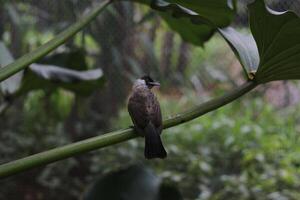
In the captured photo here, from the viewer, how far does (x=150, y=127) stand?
1102 millimetres

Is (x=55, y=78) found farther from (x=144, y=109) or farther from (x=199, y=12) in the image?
(x=199, y=12)

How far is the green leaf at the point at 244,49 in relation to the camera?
3.12 ft

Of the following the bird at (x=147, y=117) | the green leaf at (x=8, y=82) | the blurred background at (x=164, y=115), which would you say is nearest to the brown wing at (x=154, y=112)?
the bird at (x=147, y=117)

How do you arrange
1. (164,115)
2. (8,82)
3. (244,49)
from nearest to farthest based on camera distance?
(244,49), (8,82), (164,115)

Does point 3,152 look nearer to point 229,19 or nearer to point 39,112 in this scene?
point 39,112

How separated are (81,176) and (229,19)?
188 centimetres

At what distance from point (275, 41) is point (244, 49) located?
0.14 meters

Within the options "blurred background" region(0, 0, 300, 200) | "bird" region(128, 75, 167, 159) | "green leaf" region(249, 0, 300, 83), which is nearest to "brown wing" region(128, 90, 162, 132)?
"bird" region(128, 75, 167, 159)

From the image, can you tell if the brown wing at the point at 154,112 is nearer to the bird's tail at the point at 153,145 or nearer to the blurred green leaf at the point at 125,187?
the bird's tail at the point at 153,145

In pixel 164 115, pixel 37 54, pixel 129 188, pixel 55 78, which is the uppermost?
pixel 37 54

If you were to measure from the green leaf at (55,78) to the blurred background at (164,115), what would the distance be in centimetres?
46

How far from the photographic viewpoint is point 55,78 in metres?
1.32

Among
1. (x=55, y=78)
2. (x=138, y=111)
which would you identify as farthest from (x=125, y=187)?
(x=55, y=78)

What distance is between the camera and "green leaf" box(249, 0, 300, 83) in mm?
822
